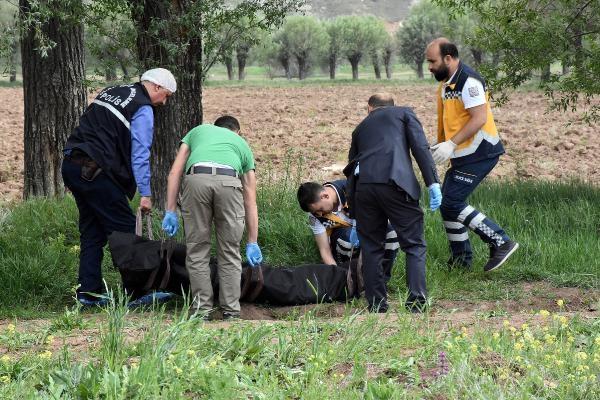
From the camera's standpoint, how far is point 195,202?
684cm

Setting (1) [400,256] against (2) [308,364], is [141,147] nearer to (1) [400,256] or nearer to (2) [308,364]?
(1) [400,256]

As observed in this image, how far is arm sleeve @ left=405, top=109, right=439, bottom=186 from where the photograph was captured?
6988 mm

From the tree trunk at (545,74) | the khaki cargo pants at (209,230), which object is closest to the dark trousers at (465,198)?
the khaki cargo pants at (209,230)

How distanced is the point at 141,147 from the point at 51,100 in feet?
12.0

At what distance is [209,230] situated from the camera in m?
6.97

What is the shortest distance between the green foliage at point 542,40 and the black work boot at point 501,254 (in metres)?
3.03

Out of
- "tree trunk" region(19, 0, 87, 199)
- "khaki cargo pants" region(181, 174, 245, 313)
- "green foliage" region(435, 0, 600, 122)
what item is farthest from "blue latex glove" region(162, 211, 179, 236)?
"green foliage" region(435, 0, 600, 122)

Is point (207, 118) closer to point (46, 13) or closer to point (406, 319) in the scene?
point (46, 13)

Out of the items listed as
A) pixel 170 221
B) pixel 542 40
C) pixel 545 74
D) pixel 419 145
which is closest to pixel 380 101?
pixel 419 145

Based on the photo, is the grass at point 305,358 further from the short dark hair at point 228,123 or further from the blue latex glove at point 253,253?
the short dark hair at point 228,123

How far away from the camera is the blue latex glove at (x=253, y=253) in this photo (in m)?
7.23

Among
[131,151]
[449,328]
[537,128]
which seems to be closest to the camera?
[449,328]

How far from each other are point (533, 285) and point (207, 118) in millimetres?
17581

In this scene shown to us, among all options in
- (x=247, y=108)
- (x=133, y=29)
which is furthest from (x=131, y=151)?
(x=247, y=108)
